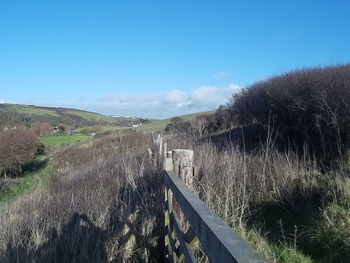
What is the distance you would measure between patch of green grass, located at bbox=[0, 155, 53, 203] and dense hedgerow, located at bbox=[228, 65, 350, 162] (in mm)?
25184

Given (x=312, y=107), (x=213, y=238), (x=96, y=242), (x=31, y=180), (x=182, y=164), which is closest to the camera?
(x=213, y=238)

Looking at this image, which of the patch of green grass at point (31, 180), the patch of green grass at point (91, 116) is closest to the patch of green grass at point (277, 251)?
the patch of green grass at point (31, 180)

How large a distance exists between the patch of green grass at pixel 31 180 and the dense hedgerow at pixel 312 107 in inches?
991

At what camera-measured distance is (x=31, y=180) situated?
125 feet

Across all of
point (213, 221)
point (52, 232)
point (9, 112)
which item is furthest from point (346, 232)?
point (9, 112)

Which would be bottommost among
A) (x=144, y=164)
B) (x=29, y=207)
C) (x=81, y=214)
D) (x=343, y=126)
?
(x=29, y=207)

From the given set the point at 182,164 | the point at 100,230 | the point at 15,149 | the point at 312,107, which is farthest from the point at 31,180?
the point at 182,164

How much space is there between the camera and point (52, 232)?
616 centimetres

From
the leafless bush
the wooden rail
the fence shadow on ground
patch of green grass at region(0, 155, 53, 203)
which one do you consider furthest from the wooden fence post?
the leafless bush

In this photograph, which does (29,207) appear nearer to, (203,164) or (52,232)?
(52,232)

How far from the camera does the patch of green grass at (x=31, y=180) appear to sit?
32966 mm

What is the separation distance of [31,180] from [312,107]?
3382 cm

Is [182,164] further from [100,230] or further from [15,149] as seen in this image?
[15,149]

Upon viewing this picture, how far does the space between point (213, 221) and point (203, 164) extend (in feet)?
18.4
